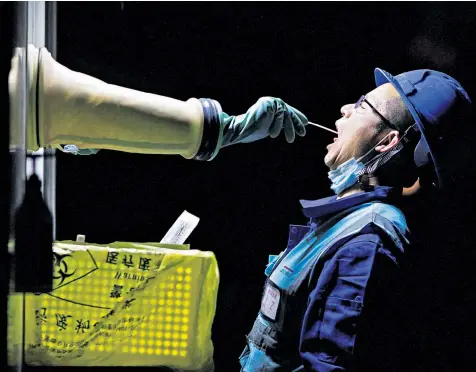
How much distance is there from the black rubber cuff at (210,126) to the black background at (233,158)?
0.10 m

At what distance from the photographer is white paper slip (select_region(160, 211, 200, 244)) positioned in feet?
5.30

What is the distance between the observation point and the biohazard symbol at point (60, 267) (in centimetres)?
155

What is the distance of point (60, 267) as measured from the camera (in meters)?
1.56

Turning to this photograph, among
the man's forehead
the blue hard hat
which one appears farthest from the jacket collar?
→ the man's forehead

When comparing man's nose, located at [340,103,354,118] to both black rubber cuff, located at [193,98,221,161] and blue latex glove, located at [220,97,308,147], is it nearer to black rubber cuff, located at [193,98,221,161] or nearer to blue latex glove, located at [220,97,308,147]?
blue latex glove, located at [220,97,308,147]

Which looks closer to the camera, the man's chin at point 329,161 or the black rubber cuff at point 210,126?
the black rubber cuff at point 210,126

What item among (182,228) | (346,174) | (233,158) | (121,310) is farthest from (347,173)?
(121,310)

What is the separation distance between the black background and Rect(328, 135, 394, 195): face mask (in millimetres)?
42

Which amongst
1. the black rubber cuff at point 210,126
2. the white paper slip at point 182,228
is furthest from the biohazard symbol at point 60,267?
the black rubber cuff at point 210,126

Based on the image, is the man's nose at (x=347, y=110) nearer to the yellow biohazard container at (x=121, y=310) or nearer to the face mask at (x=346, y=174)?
the face mask at (x=346, y=174)

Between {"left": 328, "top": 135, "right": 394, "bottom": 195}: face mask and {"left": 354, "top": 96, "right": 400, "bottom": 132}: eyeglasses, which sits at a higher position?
{"left": 354, "top": 96, "right": 400, "bottom": 132}: eyeglasses

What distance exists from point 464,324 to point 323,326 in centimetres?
42

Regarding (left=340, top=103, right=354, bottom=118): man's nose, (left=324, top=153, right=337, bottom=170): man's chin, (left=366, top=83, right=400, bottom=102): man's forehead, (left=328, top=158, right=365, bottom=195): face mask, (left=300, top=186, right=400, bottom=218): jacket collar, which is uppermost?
(left=366, top=83, right=400, bottom=102): man's forehead

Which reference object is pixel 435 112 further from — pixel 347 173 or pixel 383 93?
pixel 347 173
